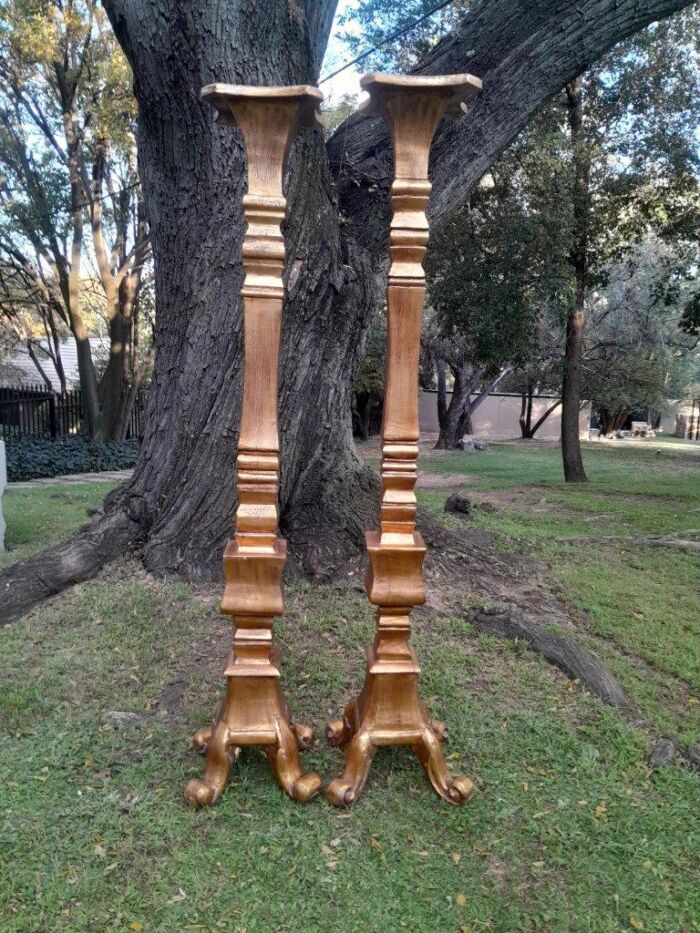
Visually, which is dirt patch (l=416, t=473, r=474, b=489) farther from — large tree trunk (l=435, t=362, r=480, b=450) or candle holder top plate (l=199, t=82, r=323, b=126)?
candle holder top plate (l=199, t=82, r=323, b=126)

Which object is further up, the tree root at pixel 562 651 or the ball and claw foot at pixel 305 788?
the tree root at pixel 562 651

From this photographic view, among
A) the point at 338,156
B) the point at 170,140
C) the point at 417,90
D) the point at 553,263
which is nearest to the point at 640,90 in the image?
the point at 553,263

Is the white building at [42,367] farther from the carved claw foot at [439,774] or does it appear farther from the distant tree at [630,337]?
the carved claw foot at [439,774]

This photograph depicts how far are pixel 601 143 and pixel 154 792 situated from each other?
9950 mm

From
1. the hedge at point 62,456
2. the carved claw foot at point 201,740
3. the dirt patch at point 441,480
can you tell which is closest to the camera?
the carved claw foot at point 201,740

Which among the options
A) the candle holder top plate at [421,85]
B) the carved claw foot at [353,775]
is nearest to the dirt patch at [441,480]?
the carved claw foot at [353,775]

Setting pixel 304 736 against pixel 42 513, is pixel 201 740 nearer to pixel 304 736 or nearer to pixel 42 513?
pixel 304 736

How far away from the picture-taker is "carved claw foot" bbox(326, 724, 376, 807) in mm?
2416

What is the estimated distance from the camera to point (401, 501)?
2.43 metres

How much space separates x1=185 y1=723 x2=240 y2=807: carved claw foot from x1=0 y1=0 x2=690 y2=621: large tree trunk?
1503 millimetres

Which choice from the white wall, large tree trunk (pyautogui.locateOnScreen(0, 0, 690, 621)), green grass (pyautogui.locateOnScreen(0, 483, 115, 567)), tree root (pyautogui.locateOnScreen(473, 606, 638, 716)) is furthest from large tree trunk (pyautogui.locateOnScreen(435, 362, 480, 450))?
tree root (pyautogui.locateOnScreen(473, 606, 638, 716))

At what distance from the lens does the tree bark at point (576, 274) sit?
923 centimetres

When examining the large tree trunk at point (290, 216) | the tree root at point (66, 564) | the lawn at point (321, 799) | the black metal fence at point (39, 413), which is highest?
the large tree trunk at point (290, 216)

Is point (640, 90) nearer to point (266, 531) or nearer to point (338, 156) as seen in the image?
point (338, 156)
